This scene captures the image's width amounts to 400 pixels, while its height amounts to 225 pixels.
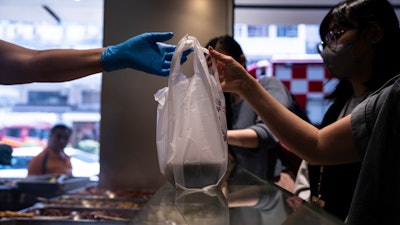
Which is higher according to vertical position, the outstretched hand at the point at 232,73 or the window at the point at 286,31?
the window at the point at 286,31

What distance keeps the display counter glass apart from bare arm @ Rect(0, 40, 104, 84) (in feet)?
1.33

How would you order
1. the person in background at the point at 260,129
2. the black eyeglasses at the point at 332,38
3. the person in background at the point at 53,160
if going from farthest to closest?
the person in background at the point at 53,160, the person in background at the point at 260,129, the black eyeglasses at the point at 332,38

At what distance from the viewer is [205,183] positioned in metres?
1.04

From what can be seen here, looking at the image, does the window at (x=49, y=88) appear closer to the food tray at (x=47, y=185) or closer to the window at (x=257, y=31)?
the food tray at (x=47, y=185)

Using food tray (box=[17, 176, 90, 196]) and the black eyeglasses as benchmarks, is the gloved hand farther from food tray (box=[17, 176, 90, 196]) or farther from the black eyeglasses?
food tray (box=[17, 176, 90, 196])

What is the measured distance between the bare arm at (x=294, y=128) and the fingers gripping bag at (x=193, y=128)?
0.36 ft

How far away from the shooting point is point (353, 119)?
91 centimetres

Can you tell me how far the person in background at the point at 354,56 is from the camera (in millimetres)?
1264

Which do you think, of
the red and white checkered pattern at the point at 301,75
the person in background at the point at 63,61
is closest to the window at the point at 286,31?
the red and white checkered pattern at the point at 301,75

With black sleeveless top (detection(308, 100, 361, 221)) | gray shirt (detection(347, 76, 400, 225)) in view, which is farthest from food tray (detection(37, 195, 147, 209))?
gray shirt (detection(347, 76, 400, 225))

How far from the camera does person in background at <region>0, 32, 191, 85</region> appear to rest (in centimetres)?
103

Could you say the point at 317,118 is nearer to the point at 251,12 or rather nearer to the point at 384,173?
the point at 251,12

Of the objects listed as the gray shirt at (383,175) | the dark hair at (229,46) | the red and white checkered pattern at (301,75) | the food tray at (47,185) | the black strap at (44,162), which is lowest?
the food tray at (47,185)

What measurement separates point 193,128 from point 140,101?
5.94ft
